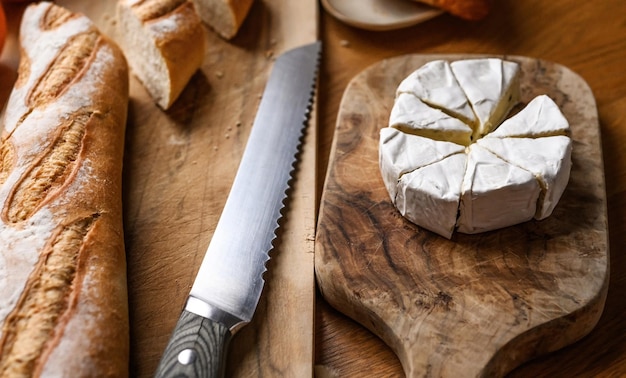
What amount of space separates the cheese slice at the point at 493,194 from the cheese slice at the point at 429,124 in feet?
0.45

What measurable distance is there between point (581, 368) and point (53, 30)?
2.50 m

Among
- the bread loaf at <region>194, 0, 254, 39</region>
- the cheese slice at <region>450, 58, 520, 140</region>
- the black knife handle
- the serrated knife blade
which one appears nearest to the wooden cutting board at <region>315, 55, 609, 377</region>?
the serrated knife blade

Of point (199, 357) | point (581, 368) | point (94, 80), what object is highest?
point (94, 80)

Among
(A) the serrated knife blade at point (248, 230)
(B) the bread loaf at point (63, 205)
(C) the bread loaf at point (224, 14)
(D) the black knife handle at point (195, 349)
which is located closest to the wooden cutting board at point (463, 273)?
(A) the serrated knife blade at point (248, 230)

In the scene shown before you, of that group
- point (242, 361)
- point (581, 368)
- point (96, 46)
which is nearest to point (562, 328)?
point (581, 368)

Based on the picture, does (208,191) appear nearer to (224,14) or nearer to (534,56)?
(224,14)

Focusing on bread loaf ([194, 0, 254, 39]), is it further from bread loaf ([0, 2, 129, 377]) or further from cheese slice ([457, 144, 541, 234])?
cheese slice ([457, 144, 541, 234])

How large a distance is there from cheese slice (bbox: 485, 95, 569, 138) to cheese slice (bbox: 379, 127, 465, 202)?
7.4 inches

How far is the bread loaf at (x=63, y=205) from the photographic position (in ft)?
6.17

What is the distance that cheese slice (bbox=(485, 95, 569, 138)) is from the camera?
231 centimetres

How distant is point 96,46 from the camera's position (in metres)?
2.80

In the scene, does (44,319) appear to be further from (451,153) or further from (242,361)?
(451,153)

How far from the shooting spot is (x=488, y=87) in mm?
2488

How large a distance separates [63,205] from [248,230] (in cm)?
63
